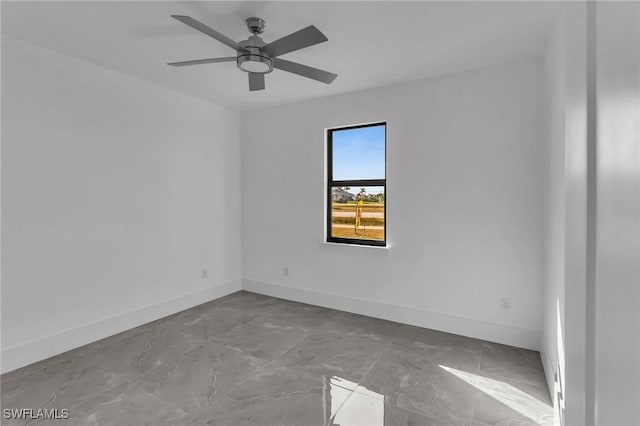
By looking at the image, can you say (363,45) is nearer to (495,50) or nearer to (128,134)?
(495,50)

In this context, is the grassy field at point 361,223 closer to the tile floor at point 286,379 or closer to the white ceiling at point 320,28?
the tile floor at point 286,379

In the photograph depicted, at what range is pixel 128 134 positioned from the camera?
3283mm

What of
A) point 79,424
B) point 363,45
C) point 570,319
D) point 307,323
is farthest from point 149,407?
point 363,45

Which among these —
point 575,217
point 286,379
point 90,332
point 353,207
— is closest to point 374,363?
point 286,379

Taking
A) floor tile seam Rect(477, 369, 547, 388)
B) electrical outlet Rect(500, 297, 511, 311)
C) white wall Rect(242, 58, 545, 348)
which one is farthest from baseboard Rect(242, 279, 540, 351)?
floor tile seam Rect(477, 369, 547, 388)

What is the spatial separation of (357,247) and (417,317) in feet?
3.24

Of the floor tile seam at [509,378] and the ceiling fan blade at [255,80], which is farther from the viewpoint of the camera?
the ceiling fan blade at [255,80]

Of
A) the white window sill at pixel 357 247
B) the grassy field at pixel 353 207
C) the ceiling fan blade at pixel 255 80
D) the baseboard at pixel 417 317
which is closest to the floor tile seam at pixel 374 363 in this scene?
the baseboard at pixel 417 317

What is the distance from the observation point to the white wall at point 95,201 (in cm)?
255

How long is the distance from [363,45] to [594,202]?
265 centimetres

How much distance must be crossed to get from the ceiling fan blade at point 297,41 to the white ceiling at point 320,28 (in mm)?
226

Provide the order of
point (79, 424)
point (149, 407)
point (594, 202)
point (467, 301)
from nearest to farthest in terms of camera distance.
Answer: point (594, 202) < point (79, 424) < point (149, 407) < point (467, 301)

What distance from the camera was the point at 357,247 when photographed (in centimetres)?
373

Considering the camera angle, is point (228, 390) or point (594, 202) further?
point (228, 390)
